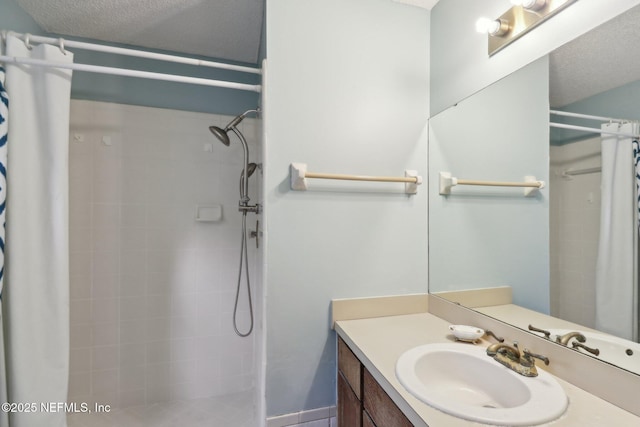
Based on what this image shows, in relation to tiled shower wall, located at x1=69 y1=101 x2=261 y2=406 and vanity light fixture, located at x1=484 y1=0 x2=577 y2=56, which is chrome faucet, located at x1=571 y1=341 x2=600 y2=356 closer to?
vanity light fixture, located at x1=484 y1=0 x2=577 y2=56

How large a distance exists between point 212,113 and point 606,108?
2.18 metres

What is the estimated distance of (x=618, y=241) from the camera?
0.75 meters

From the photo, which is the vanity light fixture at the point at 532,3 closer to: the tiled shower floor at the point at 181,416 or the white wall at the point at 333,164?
the white wall at the point at 333,164

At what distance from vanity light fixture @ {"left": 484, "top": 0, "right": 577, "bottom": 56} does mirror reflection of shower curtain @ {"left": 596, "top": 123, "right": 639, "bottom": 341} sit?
0.49 m

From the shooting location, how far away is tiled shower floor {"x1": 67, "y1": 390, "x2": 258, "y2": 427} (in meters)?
1.77

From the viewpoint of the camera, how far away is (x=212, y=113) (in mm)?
2102

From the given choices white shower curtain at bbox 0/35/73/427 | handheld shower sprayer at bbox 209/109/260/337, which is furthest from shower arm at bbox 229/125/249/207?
white shower curtain at bbox 0/35/73/427

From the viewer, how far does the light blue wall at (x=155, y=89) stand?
185 centimetres

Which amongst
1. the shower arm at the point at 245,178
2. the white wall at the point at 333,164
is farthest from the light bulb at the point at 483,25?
the shower arm at the point at 245,178

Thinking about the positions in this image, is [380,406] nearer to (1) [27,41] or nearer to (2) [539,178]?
(2) [539,178]

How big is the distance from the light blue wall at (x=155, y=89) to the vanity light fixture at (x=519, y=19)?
4.38ft

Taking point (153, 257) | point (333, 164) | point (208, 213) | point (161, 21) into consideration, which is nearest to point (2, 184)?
point (153, 257)

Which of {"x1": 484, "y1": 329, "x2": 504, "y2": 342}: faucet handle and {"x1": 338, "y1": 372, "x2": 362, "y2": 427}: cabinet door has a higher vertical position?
{"x1": 484, "y1": 329, "x2": 504, "y2": 342}: faucet handle

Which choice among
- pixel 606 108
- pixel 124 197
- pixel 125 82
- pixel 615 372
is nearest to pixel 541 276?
pixel 615 372
